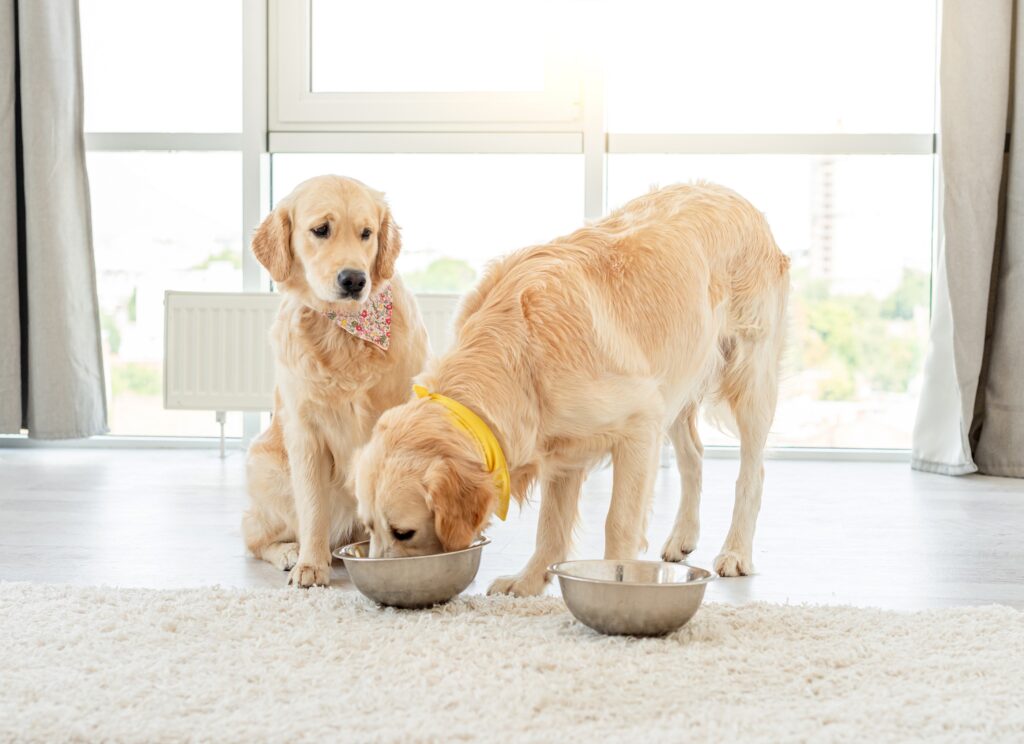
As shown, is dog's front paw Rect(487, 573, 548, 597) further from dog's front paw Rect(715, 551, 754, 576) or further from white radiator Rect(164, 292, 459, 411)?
white radiator Rect(164, 292, 459, 411)

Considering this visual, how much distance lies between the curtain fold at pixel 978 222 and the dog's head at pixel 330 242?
2.72 metres

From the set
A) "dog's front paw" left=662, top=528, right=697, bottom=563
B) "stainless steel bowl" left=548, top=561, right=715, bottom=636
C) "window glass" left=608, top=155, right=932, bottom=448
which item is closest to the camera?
"stainless steel bowl" left=548, top=561, right=715, bottom=636

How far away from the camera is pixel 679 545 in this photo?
105 inches

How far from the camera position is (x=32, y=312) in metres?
4.47

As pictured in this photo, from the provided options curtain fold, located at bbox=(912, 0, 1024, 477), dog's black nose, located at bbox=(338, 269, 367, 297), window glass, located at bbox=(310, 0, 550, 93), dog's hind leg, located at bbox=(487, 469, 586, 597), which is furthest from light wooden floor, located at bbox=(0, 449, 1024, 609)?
window glass, located at bbox=(310, 0, 550, 93)

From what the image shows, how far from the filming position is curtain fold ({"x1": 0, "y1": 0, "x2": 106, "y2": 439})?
14.5ft

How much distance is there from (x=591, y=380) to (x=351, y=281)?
24.2 inches

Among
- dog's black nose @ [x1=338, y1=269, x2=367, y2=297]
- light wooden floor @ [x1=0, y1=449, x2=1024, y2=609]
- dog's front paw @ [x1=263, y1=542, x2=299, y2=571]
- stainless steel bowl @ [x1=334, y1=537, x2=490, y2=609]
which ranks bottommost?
light wooden floor @ [x1=0, y1=449, x2=1024, y2=609]

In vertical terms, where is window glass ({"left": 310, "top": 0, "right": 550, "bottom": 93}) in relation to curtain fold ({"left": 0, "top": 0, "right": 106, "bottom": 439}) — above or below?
above

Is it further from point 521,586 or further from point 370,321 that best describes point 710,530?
point 370,321

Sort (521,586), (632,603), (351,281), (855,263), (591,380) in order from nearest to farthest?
(632,603) < (591,380) < (521,586) < (351,281) < (855,263)

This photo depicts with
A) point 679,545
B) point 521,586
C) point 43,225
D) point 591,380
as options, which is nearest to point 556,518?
point 521,586

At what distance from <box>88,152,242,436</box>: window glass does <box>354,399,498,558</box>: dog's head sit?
317cm

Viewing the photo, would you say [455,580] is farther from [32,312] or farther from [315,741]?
[32,312]
